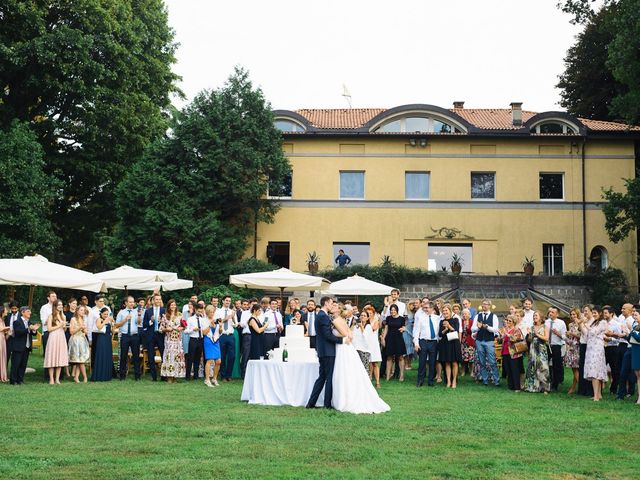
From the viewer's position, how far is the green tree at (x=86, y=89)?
31.0 meters

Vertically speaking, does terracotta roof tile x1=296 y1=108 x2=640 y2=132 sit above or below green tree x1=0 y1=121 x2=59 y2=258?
above

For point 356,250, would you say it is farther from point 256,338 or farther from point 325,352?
point 325,352

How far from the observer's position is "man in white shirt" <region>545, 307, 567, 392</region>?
1728 centimetres

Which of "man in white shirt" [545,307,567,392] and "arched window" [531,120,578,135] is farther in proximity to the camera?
"arched window" [531,120,578,135]

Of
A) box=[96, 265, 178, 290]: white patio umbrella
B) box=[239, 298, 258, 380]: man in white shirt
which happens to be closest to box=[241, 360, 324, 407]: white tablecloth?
box=[239, 298, 258, 380]: man in white shirt

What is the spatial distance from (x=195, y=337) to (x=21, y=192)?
15728 millimetres

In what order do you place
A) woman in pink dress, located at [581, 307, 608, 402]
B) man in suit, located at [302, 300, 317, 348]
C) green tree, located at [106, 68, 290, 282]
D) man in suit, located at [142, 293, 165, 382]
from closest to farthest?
1. woman in pink dress, located at [581, 307, 608, 402]
2. man in suit, located at [142, 293, 165, 382]
3. man in suit, located at [302, 300, 317, 348]
4. green tree, located at [106, 68, 290, 282]

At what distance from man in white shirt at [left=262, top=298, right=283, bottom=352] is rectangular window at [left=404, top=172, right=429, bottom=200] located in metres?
20.2

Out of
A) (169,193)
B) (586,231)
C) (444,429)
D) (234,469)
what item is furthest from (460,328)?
(586,231)

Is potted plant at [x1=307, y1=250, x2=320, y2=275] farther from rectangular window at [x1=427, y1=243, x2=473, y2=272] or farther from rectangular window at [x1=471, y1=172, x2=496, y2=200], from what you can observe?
rectangular window at [x1=471, y1=172, x2=496, y2=200]

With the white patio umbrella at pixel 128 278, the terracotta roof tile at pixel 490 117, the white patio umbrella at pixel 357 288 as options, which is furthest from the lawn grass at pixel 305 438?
the terracotta roof tile at pixel 490 117

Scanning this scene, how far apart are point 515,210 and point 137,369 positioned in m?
24.4

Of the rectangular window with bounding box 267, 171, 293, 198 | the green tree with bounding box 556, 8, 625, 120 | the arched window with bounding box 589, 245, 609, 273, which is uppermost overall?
the green tree with bounding box 556, 8, 625, 120

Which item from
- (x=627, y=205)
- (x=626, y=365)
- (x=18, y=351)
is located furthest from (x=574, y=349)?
(x=627, y=205)
